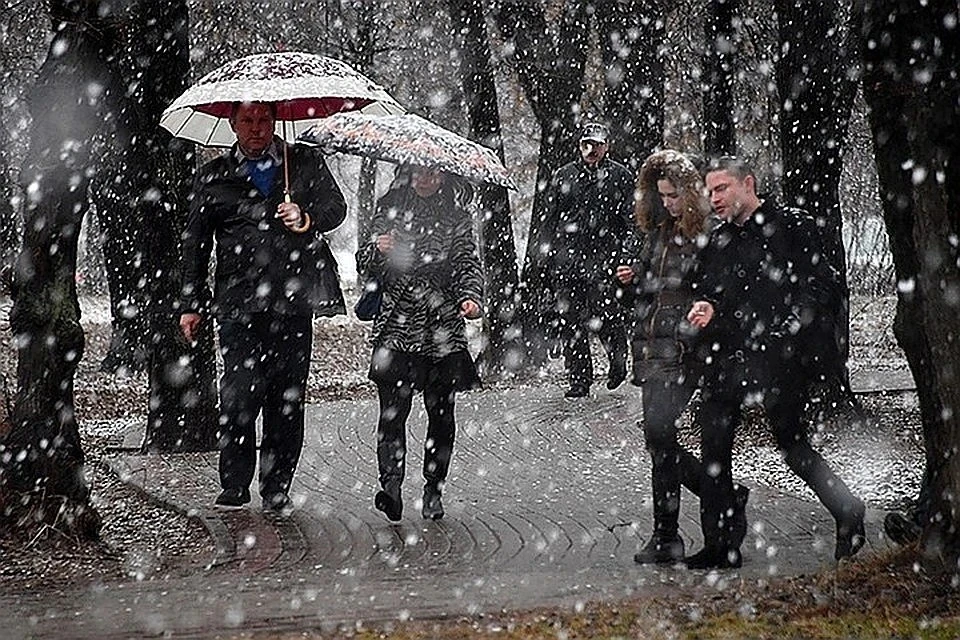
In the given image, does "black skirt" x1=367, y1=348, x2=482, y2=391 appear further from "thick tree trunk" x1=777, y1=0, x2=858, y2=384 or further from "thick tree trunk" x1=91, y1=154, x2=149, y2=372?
"thick tree trunk" x1=777, y1=0, x2=858, y2=384

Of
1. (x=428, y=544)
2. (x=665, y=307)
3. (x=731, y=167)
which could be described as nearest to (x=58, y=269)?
(x=428, y=544)

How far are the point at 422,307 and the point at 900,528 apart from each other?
2.74 m

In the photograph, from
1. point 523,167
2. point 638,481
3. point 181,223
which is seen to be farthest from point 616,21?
point 523,167

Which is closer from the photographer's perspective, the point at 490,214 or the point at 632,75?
the point at 632,75

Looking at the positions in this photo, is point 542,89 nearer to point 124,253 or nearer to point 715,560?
point 124,253

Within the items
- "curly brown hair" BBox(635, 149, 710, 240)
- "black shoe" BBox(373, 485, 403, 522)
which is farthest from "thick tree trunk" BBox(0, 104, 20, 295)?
"curly brown hair" BBox(635, 149, 710, 240)

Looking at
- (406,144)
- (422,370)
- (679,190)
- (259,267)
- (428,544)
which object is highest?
(406,144)

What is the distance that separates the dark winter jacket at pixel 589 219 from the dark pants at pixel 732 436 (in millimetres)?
6832

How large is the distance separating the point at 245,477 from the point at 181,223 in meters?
3.29

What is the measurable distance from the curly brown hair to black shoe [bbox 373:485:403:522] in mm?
1987

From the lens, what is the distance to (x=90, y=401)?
1739 centimetres

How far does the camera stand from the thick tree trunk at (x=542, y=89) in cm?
1933

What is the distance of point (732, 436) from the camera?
784 centimetres

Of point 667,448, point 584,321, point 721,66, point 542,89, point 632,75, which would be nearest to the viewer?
point 667,448
